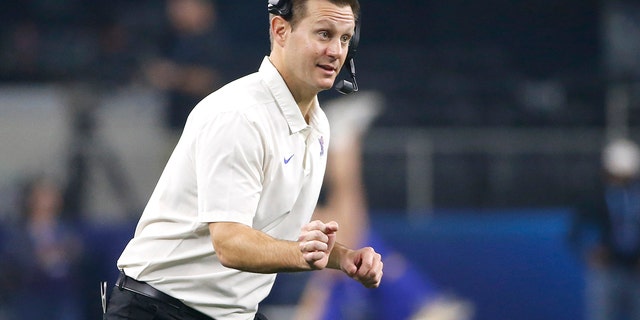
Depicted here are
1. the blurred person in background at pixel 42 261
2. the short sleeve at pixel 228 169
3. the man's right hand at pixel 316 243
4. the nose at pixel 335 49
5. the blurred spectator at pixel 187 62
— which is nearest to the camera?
the man's right hand at pixel 316 243

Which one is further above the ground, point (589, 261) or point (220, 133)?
point (220, 133)

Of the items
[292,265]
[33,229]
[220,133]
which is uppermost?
[220,133]

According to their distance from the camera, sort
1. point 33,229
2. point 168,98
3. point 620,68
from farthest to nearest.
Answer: point 620,68 → point 168,98 → point 33,229

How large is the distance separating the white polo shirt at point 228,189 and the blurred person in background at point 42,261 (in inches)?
203

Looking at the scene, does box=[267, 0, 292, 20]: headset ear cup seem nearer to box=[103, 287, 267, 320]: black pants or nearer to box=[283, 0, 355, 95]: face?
box=[283, 0, 355, 95]: face

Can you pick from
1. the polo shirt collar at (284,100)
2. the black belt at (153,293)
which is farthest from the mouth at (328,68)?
the black belt at (153,293)

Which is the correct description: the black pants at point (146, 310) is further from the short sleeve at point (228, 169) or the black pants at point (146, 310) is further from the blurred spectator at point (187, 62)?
the blurred spectator at point (187, 62)

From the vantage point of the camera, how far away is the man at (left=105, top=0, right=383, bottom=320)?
3.57 m

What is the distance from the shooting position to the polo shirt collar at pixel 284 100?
3.87m

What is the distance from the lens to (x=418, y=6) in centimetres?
1397

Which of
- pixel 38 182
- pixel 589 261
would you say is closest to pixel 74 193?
pixel 38 182

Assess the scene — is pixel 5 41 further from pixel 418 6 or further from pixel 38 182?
pixel 418 6

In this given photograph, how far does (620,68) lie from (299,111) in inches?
352

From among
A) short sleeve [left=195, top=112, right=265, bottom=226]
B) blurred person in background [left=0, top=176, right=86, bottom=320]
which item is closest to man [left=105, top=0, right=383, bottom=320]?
short sleeve [left=195, top=112, right=265, bottom=226]
